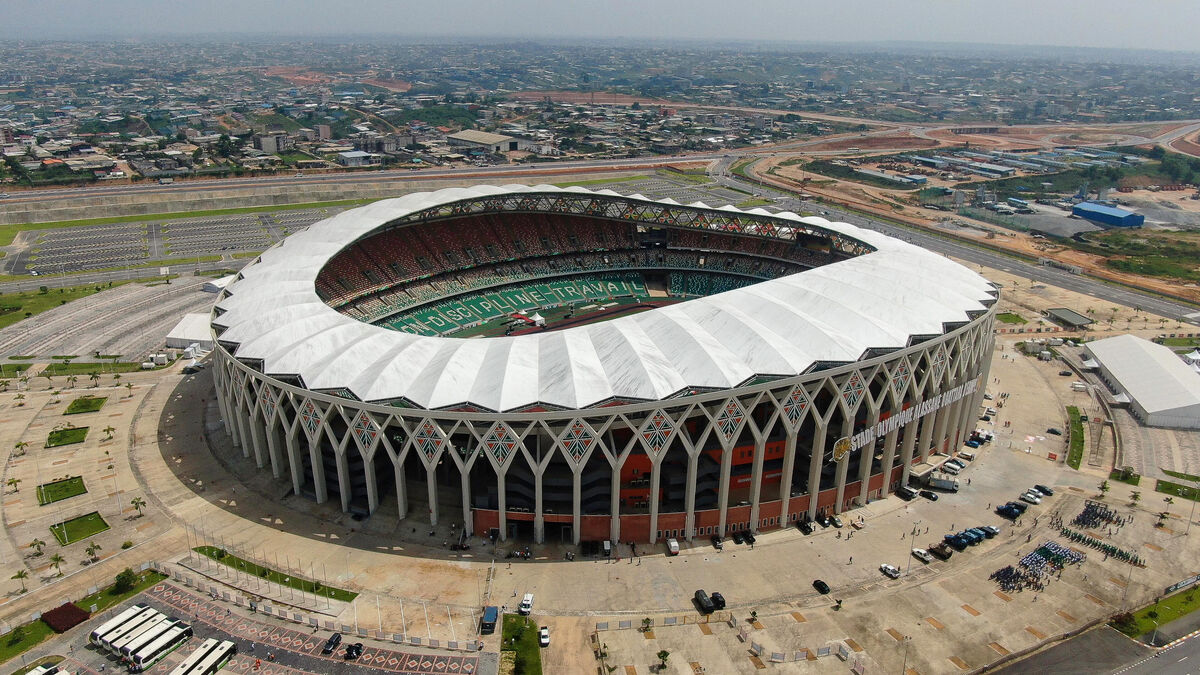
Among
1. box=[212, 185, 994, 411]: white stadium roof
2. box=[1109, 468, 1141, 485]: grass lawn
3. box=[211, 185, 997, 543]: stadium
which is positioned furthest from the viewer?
box=[1109, 468, 1141, 485]: grass lawn

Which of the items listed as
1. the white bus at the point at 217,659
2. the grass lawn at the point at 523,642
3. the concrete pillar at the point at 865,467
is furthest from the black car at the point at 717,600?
the white bus at the point at 217,659

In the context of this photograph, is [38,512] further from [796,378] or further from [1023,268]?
[1023,268]

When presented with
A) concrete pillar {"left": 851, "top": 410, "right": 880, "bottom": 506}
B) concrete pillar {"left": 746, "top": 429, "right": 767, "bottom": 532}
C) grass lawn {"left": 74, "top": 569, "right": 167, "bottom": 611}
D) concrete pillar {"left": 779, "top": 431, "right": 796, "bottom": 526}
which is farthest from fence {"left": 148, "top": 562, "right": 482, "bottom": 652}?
concrete pillar {"left": 851, "top": 410, "right": 880, "bottom": 506}

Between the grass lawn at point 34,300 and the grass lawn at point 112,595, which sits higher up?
the grass lawn at point 34,300

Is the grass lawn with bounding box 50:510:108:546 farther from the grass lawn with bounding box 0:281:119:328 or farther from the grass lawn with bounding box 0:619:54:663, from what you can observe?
the grass lawn with bounding box 0:281:119:328

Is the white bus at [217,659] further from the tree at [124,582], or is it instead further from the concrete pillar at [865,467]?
the concrete pillar at [865,467]

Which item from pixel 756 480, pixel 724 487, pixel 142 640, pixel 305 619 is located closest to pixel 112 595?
pixel 142 640
